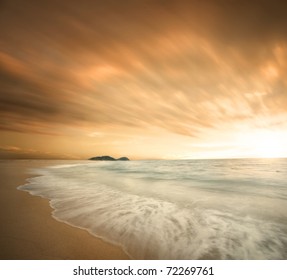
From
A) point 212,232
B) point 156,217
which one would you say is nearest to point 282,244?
point 212,232

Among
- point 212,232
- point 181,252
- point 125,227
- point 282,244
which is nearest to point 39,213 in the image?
point 125,227

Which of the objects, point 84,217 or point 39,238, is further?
point 84,217

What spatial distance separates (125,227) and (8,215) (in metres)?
3.88

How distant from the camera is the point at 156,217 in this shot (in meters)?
6.58

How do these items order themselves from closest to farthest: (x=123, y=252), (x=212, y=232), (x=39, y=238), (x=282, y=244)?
1. (x=123, y=252)
2. (x=39, y=238)
3. (x=282, y=244)
4. (x=212, y=232)

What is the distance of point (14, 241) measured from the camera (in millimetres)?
4379
